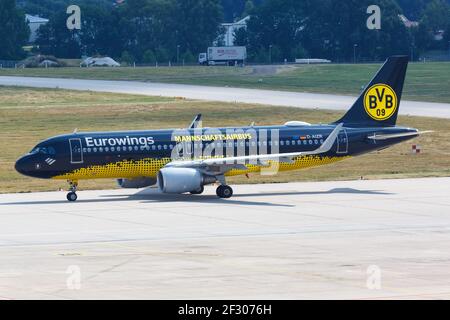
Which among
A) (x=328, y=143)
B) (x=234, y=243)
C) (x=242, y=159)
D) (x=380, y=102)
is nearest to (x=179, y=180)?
(x=242, y=159)

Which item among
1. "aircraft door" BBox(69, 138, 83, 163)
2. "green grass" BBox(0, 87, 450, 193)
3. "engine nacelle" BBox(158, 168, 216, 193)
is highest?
"aircraft door" BBox(69, 138, 83, 163)

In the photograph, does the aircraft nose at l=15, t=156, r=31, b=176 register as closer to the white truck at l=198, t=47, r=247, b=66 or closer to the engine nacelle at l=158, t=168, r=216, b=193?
the engine nacelle at l=158, t=168, r=216, b=193

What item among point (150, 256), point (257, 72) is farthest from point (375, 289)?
point (257, 72)

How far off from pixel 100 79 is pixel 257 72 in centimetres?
2288

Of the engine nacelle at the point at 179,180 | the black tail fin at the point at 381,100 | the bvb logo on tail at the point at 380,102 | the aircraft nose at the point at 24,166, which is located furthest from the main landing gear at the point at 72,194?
the bvb logo on tail at the point at 380,102

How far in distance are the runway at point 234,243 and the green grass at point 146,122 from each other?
232 inches

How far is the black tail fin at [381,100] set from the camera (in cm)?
6288

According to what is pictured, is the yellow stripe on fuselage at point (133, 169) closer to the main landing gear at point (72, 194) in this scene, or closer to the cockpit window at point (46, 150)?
the main landing gear at point (72, 194)

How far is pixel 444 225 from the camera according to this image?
46469mm

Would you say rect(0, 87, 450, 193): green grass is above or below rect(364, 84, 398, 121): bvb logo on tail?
below

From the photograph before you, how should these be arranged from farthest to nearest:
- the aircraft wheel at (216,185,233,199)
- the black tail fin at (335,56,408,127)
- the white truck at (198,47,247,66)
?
the white truck at (198,47,247,66), the black tail fin at (335,56,408,127), the aircraft wheel at (216,185,233,199)

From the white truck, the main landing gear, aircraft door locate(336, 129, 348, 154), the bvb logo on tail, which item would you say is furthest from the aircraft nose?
the white truck

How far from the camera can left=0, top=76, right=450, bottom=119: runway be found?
108250 mm

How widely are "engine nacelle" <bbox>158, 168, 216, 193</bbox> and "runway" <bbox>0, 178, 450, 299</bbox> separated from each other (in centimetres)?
66
